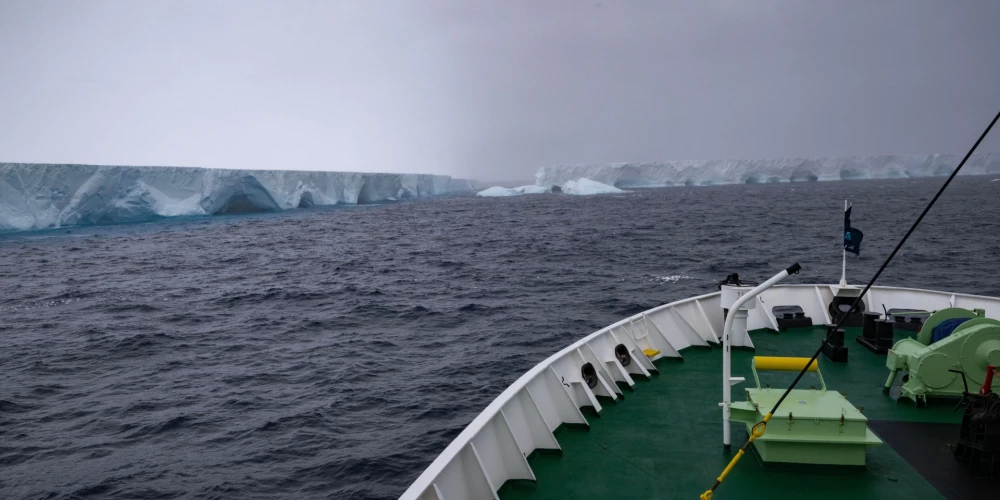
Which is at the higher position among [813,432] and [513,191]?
[513,191]

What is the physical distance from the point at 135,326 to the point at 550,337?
11.9m

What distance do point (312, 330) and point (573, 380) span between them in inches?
482

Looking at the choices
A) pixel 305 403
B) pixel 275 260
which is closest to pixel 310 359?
pixel 305 403

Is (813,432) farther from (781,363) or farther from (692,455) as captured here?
(692,455)

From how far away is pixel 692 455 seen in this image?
4930 mm

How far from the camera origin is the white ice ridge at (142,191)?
44750 millimetres

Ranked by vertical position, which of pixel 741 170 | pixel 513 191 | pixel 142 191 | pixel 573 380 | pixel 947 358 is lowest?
pixel 573 380

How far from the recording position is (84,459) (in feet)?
30.5

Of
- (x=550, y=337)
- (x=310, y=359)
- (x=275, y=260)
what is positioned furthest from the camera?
(x=275, y=260)

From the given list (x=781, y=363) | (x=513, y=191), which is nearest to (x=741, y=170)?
(x=513, y=191)

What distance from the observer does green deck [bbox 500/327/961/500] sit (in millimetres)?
4344

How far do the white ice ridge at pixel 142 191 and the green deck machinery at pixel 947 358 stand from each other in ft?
Answer: 169

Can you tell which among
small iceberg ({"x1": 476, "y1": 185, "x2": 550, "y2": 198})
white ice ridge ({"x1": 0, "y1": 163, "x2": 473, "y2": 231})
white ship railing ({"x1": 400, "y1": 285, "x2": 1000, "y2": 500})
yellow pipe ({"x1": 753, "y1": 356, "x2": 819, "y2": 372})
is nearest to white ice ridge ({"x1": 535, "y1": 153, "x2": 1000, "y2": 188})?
small iceberg ({"x1": 476, "y1": 185, "x2": 550, "y2": 198})

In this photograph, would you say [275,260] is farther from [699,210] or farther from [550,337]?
[699,210]
